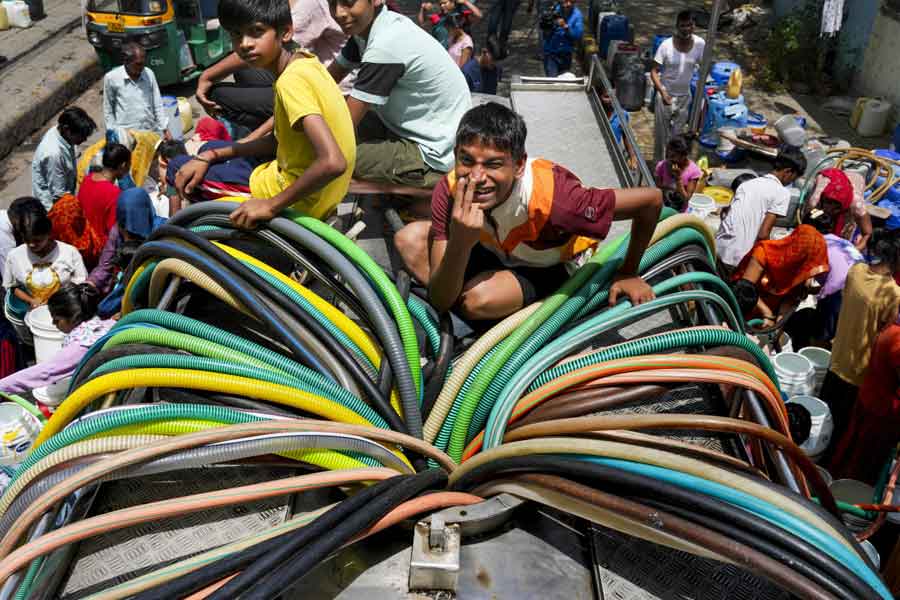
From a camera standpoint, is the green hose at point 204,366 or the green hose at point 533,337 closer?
the green hose at point 204,366

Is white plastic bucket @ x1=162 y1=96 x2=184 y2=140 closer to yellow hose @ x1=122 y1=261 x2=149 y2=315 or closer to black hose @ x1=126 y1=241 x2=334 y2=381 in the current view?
yellow hose @ x1=122 y1=261 x2=149 y2=315

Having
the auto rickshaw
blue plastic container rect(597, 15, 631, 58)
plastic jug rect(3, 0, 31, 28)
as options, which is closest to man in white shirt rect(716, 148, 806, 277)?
blue plastic container rect(597, 15, 631, 58)

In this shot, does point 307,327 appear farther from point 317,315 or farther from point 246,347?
point 246,347

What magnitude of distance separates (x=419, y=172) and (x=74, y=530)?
245cm

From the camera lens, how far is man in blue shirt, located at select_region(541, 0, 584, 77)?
9.99 metres

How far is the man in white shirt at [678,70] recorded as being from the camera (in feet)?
28.0

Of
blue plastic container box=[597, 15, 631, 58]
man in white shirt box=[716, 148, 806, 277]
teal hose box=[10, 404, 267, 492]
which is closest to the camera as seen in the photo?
teal hose box=[10, 404, 267, 492]

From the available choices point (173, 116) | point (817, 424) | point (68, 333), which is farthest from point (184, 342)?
point (173, 116)

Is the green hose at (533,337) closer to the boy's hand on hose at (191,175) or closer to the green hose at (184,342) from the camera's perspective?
the green hose at (184,342)

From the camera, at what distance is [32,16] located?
42.7ft

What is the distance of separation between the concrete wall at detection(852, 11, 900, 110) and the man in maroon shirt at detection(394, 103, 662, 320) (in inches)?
364

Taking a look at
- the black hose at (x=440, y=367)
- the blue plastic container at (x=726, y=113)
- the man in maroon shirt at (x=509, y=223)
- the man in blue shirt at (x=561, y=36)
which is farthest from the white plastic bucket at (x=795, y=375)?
the man in blue shirt at (x=561, y=36)

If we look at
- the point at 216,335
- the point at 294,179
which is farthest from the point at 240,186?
the point at 216,335

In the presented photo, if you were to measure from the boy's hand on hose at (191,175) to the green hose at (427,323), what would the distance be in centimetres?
128
